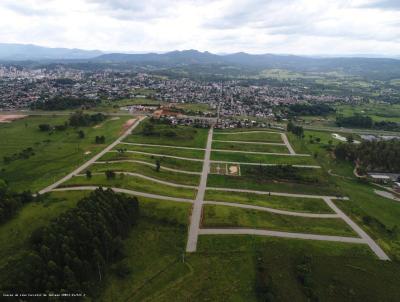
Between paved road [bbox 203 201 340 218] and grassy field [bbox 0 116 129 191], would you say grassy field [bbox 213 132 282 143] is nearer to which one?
grassy field [bbox 0 116 129 191]

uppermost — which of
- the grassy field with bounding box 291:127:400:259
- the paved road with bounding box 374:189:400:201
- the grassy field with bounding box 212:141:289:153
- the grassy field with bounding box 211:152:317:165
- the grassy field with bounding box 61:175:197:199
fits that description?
the grassy field with bounding box 61:175:197:199

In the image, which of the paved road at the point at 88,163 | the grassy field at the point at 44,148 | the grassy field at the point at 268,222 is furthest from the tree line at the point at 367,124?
the grassy field at the point at 44,148

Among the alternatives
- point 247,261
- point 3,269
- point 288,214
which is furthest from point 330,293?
point 3,269

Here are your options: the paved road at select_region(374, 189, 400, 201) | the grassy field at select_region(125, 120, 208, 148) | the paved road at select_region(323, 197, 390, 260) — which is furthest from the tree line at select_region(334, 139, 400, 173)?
the grassy field at select_region(125, 120, 208, 148)

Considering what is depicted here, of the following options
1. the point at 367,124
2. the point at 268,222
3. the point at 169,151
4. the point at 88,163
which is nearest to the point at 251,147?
the point at 169,151

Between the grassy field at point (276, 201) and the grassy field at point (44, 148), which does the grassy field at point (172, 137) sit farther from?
the grassy field at point (276, 201)
